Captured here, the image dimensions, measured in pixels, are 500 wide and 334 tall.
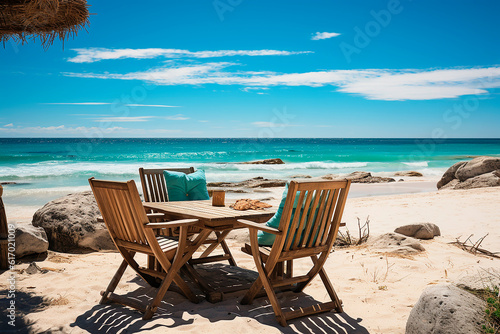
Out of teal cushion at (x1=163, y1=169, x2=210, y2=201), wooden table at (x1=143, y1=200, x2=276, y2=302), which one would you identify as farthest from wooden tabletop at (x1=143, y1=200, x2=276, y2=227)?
teal cushion at (x1=163, y1=169, x2=210, y2=201)

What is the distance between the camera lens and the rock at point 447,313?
2207 mm

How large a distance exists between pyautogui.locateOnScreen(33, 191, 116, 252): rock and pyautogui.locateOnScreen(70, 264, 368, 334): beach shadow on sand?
5.78 ft

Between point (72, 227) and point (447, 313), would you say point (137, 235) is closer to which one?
point (447, 313)

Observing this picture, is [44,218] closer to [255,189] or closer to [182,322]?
[182,322]

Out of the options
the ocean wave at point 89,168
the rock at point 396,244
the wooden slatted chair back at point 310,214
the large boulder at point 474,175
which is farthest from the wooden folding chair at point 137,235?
the ocean wave at point 89,168

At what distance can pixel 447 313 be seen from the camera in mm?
2260

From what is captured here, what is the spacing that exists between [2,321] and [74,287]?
77 cm

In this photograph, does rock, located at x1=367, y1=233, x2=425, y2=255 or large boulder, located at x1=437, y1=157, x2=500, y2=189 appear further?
large boulder, located at x1=437, y1=157, x2=500, y2=189

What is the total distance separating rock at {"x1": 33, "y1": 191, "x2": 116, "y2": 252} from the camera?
4898 mm

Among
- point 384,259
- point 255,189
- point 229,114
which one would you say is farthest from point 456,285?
point 229,114

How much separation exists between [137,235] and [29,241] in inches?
82.7

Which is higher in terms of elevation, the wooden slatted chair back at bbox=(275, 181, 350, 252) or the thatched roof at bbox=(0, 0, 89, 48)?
the thatched roof at bbox=(0, 0, 89, 48)

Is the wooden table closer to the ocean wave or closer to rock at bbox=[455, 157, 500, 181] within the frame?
rock at bbox=[455, 157, 500, 181]

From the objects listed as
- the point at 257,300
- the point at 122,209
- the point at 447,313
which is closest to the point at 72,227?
the point at 122,209
